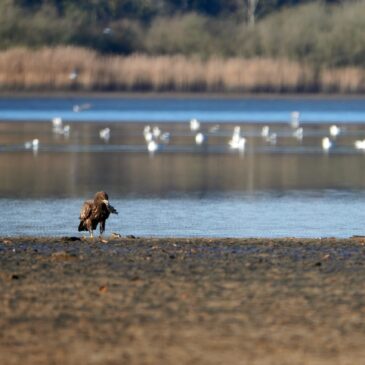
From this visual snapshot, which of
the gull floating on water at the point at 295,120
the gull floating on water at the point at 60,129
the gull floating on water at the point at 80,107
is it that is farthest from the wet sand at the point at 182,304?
the gull floating on water at the point at 80,107

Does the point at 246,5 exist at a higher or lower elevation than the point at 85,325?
higher

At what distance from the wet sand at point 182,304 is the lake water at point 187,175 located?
309 cm

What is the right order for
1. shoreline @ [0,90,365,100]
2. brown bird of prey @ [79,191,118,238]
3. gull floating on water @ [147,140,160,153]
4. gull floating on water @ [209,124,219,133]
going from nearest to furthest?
1. brown bird of prey @ [79,191,118,238]
2. gull floating on water @ [147,140,160,153]
3. gull floating on water @ [209,124,219,133]
4. shoreline @ [0,90,365,100]

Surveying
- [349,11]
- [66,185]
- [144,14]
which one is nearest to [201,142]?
[66,185]

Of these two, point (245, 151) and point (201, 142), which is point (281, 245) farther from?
point (201, 142)

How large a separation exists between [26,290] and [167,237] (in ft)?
14.4

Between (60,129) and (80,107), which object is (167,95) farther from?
(60,129)

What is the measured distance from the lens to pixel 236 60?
55.5 metres

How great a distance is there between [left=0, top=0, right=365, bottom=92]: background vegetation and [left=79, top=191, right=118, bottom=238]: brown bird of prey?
129 feet

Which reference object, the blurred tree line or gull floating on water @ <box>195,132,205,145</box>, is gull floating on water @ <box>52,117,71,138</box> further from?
the blurred tree line

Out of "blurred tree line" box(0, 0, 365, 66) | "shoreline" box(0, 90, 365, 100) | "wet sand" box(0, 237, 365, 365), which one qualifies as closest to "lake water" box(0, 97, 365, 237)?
"wet sand" box(0, 237, 365, 365)

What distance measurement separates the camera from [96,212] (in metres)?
13.2

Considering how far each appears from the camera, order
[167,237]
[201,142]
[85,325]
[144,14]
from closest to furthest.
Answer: [85,325]
[167,237]
[201,142]
[144,14]

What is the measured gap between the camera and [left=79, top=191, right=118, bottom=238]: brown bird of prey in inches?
520
